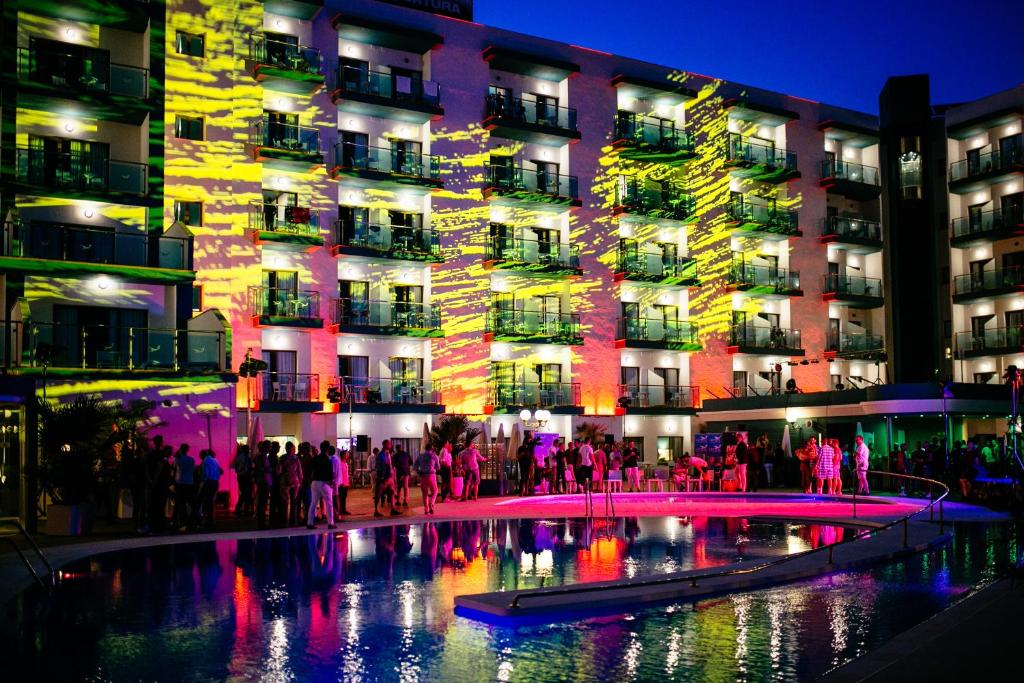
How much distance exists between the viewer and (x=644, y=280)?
4912 cm

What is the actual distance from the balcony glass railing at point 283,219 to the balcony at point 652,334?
1585 cm

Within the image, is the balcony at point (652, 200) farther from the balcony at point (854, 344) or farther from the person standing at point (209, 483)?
the person standing at point (209, 483)

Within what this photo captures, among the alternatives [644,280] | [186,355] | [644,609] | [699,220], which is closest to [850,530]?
[644,609]

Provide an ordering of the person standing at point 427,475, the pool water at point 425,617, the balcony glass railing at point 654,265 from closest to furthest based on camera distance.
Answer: the pool water at point 425,617, the person standing at point 427,475, the balcony glass railing at point 654,265

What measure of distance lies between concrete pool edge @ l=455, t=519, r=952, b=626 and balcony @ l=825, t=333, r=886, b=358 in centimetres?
4202

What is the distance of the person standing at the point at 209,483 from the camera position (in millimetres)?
21062

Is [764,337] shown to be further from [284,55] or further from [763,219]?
[284,55]

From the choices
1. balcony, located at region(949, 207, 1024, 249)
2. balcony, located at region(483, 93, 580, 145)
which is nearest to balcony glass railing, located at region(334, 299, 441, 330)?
balcony, located at region(483, 93, 580, 145)

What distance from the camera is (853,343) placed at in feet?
184

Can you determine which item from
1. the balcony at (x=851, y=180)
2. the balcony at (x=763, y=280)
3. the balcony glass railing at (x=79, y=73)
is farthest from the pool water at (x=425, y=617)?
the balcony at (x=851, y=180)

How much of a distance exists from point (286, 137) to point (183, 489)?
901 inches

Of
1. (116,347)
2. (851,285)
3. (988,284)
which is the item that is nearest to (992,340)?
(988,284)

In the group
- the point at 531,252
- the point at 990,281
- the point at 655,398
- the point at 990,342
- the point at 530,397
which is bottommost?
the point at 655,398

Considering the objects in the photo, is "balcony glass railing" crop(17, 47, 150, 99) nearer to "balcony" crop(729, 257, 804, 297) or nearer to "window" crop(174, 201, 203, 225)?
"window" crop(174, 201, 203, 225)
